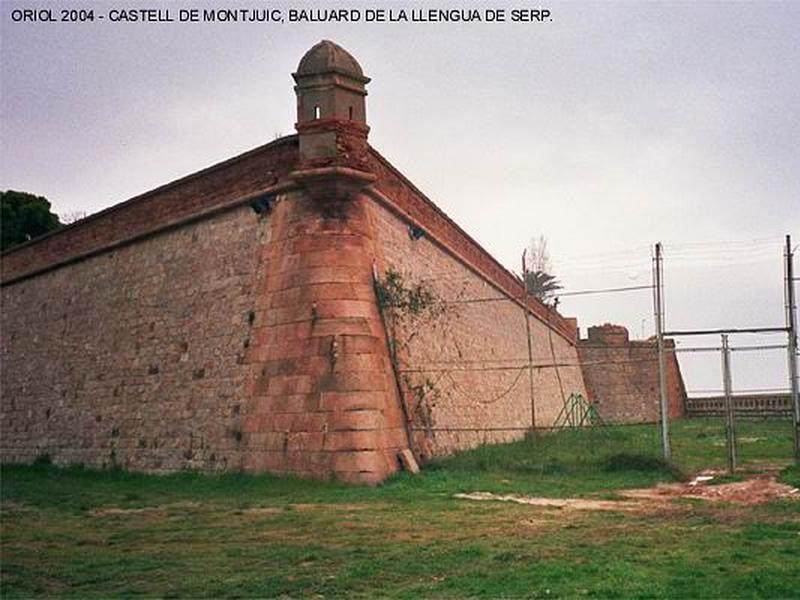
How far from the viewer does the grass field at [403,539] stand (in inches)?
252

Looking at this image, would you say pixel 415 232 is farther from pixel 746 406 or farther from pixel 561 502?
pixel 746 406

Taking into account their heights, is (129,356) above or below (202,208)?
below

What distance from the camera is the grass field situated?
6.41 m

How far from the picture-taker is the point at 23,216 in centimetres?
3209

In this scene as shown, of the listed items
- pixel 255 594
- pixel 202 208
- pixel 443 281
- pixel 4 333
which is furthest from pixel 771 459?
pixel 4 333

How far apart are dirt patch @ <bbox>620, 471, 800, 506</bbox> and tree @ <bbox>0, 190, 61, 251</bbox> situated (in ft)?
83.2

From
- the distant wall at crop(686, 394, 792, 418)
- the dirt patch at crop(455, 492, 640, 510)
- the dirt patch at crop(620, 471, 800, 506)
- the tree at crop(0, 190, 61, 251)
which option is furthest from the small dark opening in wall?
the tree at crop(0, 190, 61, 251)

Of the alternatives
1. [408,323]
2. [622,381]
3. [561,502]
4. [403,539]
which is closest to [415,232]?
[408,323]

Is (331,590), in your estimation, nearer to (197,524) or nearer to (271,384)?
(197,524)

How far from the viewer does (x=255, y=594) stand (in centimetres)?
636

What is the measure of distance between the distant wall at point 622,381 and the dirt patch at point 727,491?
22629 mm

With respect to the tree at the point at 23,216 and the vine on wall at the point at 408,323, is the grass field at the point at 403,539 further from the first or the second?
the tree at the point at 23,216

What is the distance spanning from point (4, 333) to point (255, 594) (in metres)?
19.0

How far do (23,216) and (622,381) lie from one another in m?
22.3
